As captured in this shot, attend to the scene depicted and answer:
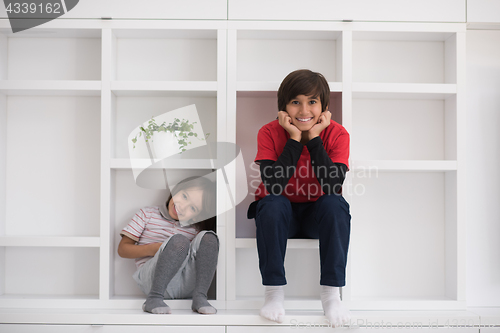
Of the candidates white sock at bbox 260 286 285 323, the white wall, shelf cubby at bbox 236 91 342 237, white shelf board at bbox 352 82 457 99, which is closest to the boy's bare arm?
shelf cubby at bbox 236 91 342 237

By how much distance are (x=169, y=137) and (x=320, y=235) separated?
0.68m

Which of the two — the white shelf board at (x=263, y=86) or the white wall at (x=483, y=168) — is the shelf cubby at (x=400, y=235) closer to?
the white wall at (x=483, y=168)

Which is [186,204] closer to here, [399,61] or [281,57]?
[281,57]

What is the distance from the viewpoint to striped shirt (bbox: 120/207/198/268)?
4.86 feet

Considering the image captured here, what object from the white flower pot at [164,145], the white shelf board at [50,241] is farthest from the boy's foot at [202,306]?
the white flower pot at [164,145]

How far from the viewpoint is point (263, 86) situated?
147cm

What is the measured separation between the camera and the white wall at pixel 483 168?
159 cm

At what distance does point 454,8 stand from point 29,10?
1.58 meters

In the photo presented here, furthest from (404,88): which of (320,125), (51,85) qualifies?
(51,85)

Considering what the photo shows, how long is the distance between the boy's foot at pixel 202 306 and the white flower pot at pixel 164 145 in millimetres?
536

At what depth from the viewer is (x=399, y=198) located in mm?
1626

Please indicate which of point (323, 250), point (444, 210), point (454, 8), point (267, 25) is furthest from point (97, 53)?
point (444, 210)

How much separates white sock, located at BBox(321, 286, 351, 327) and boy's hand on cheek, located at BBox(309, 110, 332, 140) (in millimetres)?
492

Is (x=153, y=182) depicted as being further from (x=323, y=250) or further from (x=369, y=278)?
(x=369, y=278)
